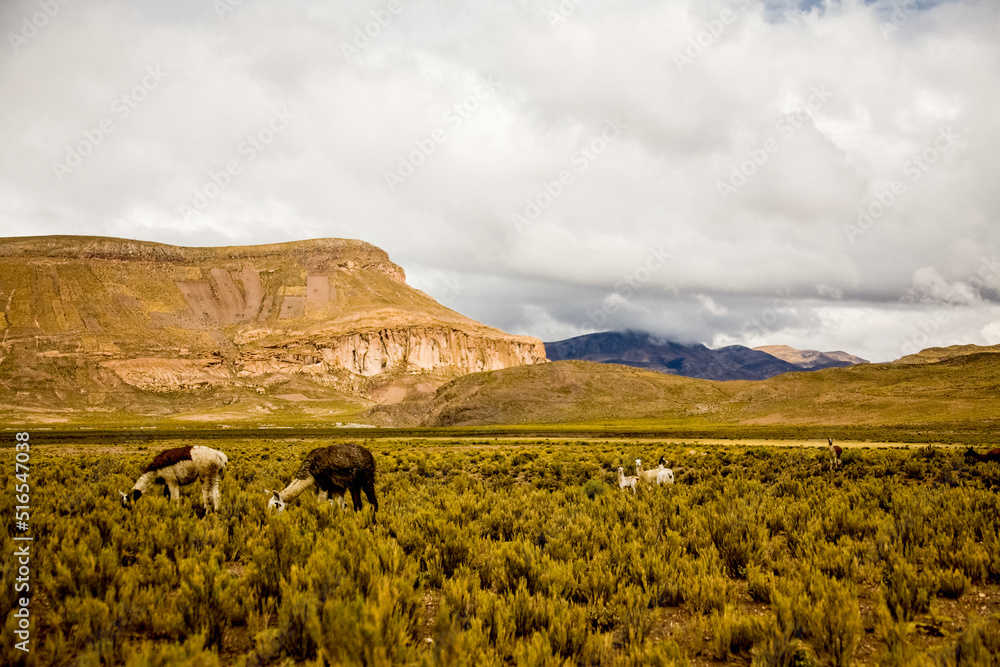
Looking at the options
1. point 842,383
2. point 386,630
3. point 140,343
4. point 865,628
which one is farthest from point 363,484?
point 140,343

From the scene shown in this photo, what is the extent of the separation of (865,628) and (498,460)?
18280 mm

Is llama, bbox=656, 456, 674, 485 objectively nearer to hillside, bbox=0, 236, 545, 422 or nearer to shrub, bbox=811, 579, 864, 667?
shrub, bbox=811, 579, 864, 667

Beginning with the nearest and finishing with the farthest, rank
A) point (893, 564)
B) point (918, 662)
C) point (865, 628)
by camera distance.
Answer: point (918, 662), point (865, 628), point (893, 564)

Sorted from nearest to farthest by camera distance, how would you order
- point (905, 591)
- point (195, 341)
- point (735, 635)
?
point (735, 635) < point (905, 591) < point (195, 341)

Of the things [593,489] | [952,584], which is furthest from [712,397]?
[952,584]

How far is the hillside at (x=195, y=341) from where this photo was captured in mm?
131500

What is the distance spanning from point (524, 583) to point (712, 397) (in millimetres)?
111386

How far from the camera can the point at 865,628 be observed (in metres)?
5.27

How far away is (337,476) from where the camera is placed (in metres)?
10.3

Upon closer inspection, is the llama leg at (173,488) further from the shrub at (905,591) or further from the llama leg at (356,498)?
the shrub at (905,591)

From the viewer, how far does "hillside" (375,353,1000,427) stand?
3177 inches

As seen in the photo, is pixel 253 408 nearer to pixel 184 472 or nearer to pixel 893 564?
pixel 184 472

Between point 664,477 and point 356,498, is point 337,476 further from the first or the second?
point 664,477

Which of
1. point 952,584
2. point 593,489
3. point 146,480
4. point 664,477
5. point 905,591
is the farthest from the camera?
point 664,477
